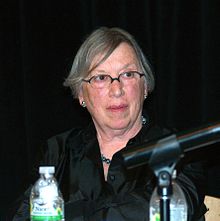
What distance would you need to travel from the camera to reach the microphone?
918mm

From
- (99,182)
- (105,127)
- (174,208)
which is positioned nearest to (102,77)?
(105,127)

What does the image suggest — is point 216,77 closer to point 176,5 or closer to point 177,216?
point 176,5

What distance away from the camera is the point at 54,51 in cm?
241

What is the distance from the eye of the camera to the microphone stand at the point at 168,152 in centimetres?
92

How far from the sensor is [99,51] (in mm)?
1802

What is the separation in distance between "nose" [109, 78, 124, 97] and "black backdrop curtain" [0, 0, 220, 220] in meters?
0.49

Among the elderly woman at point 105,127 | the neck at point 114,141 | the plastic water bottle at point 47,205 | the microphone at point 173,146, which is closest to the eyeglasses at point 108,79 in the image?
the elderly woman at point 105,127

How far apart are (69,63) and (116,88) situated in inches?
29.1

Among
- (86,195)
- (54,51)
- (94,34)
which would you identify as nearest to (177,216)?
(86,195)

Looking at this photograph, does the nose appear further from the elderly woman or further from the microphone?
the microphone

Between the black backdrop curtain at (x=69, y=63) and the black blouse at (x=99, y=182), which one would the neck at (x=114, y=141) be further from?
the black backdrop curtain at (x=69, y=63)

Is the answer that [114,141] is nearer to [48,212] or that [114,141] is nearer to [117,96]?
[117,96]

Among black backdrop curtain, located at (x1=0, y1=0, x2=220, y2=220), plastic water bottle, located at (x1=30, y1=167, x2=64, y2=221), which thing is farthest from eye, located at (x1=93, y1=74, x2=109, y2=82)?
plastic water bottle, located at (x1=30, y1=167, x2=64, y2=221)

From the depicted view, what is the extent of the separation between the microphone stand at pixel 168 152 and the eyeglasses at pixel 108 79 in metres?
0.85
